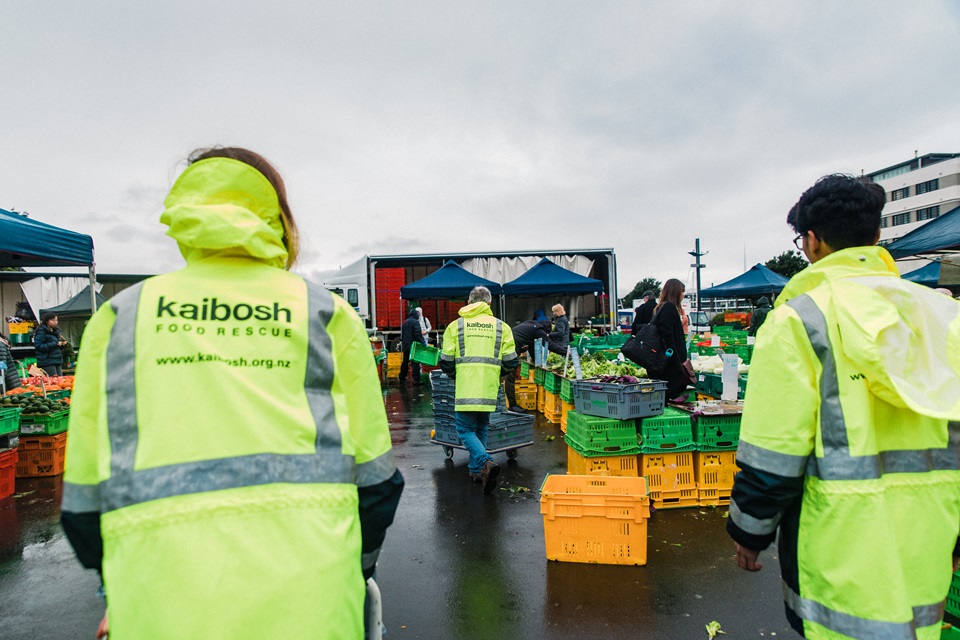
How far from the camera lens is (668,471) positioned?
208 inches

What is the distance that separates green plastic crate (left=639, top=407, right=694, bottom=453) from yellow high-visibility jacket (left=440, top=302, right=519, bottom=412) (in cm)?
159

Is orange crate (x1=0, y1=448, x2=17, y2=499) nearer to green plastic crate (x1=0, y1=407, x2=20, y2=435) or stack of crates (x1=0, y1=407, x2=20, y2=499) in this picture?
stack of crates (x1=0, y1=407, x2=20, y2=499)

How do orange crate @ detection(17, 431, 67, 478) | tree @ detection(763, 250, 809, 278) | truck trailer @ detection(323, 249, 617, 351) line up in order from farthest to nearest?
tree @ detection(763, 250, 809, 278)
truck trailer @ detection(323, 249, 617, 351)
orange crate @ detection(17, 431, 67, 478)

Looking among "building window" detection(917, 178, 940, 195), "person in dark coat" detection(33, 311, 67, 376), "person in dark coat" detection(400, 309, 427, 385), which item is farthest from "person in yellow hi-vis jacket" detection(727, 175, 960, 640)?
"building window" detection(917, 178, 940, 195)

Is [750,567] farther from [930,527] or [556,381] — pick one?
[556,381]

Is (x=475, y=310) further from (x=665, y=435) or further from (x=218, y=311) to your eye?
(x=218, y=311)

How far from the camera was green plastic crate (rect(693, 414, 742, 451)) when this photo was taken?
529 centimetres

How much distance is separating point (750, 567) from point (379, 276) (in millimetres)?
17098

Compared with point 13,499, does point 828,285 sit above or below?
above

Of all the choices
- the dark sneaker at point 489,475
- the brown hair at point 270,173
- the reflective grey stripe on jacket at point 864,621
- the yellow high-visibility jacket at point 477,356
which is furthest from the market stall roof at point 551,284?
the brown hair at point 270,173

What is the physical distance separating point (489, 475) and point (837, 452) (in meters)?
4.35

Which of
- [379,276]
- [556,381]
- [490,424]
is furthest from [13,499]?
[379,276]

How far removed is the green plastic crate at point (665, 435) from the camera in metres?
5.26

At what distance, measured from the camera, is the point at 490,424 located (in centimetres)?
654
